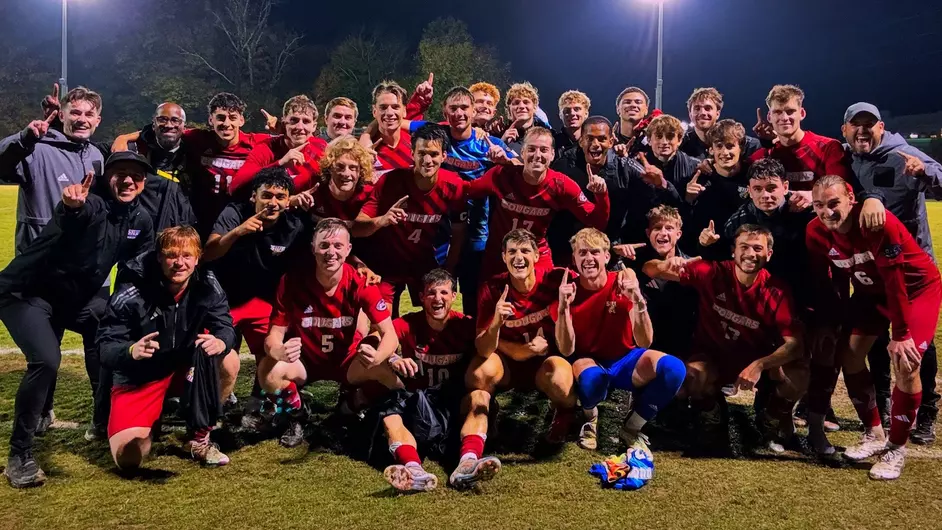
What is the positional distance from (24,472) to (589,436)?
10.4 ft

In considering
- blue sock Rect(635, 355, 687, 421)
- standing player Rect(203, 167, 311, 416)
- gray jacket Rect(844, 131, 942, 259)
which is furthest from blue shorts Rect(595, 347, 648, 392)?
standing player Rect(203, 167, 311, 416)

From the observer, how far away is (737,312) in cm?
440

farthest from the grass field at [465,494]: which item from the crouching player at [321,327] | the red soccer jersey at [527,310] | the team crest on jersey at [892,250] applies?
the team crest on jersey at [892,250]

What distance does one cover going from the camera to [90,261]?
4129 mm

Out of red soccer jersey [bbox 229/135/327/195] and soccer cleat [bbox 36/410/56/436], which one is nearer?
soccer cleat [bbox 36/410/56/436]

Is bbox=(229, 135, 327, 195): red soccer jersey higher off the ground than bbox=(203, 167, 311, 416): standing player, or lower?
higher

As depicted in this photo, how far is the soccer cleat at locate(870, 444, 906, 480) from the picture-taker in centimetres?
382

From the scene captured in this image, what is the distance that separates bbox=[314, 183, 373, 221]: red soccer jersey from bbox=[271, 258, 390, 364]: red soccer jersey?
0.50m

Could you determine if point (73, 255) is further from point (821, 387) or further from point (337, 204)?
point (821, 387)

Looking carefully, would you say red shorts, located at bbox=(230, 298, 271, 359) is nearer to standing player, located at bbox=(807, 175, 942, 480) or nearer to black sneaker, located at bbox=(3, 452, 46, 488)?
black sneaker, located at bbox=(3, 452, 46, 488)

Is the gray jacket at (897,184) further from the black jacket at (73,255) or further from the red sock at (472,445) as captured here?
the black jacket at (73,255)

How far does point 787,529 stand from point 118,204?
4.14 meters

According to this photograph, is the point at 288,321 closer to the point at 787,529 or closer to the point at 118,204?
the point at 118,204

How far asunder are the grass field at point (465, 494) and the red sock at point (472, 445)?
0.18 metres
